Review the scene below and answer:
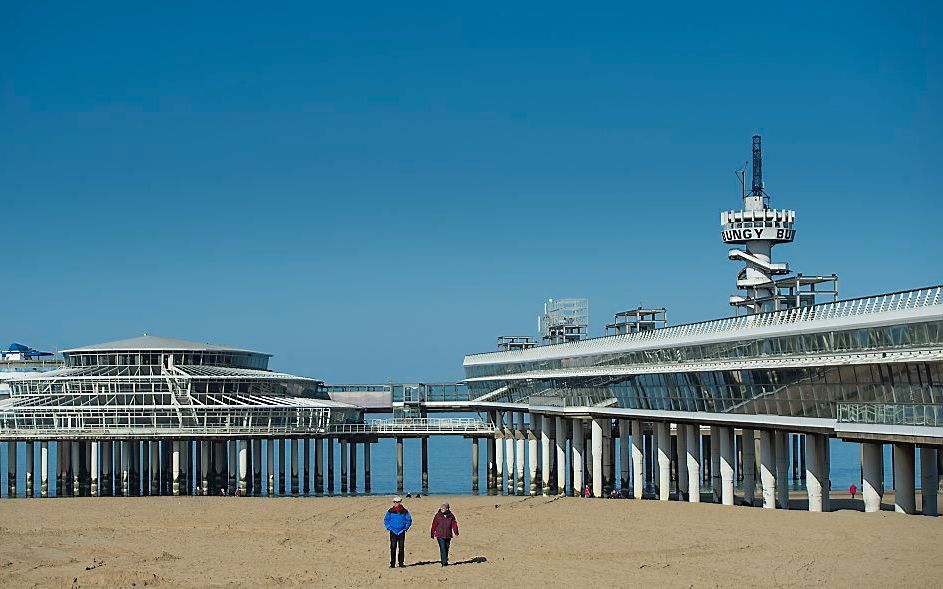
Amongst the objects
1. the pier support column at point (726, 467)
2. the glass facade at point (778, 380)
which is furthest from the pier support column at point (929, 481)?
the pier support column at point (726, 467)

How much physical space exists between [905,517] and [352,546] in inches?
548

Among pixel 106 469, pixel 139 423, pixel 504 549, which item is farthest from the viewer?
pixel 106 469

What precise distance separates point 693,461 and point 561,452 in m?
16.0

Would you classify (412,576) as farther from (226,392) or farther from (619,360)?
(226,392)

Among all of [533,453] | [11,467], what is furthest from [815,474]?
[11,467]

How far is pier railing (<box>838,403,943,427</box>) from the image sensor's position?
3450 centimetres

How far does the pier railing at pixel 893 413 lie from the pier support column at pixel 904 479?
5.80ft

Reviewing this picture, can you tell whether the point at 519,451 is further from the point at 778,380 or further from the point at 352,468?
the point at 778,380

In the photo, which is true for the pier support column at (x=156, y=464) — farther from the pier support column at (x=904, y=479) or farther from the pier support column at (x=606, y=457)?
the pier support column at (x=904, y=479)

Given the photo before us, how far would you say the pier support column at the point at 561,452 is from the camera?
230ft

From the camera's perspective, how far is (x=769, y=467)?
47188 millimetres

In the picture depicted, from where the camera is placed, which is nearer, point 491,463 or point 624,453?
point 624,453

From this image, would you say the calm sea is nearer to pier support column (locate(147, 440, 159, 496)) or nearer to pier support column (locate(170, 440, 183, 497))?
pier support column (locate(147, 440, 159, 496))

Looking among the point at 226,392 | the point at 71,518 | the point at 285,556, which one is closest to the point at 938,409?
the point at 285,556
